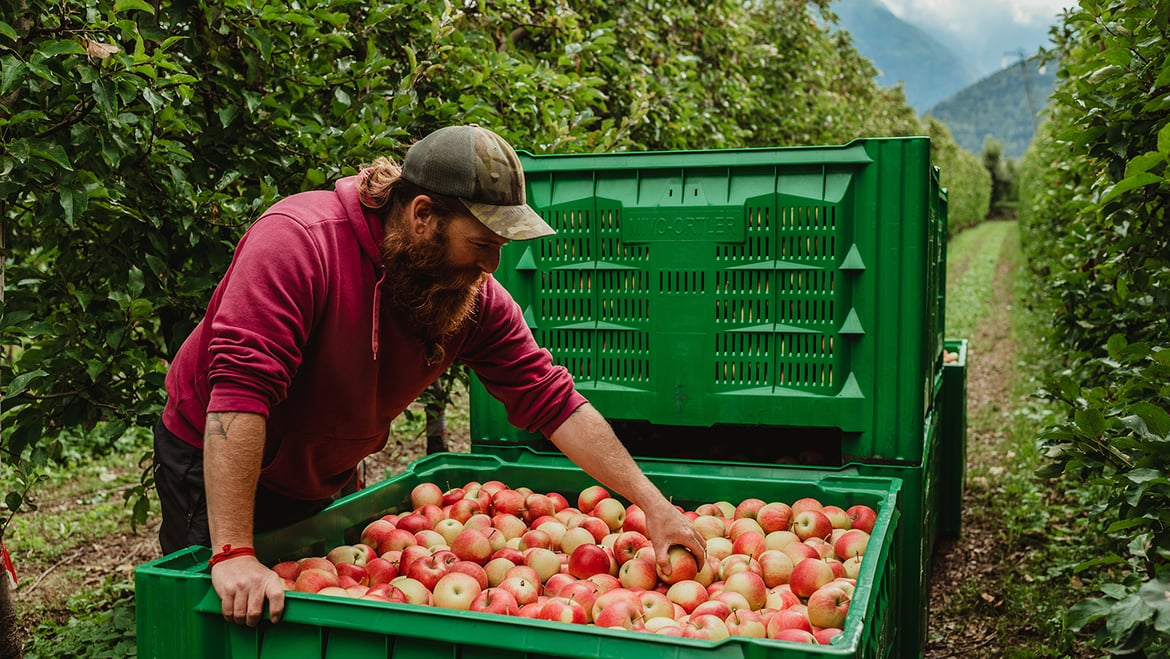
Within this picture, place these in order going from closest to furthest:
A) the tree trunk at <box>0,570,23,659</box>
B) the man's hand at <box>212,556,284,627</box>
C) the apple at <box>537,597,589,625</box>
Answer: the man's hand at <box>212,556,284,627</box>, the apple at <box>537,597,589,625</box>, the tree trunk at <box>0,570,23,659</box>

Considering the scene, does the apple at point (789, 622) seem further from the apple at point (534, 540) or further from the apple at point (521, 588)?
the apple at point (534, 540)

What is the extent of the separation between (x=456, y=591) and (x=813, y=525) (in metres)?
0.94

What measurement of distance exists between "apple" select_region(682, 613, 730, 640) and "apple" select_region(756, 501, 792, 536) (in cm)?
60

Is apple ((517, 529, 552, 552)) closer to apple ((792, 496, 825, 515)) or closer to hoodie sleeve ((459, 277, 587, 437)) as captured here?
hoodie sleeve ((459, 277, 587, 437))

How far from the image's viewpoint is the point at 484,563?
2.41m

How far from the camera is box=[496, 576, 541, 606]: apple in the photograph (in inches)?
81.9

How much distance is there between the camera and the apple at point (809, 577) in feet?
6.93

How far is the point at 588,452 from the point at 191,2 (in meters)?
1.96

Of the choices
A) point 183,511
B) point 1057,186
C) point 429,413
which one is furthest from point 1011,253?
point 183,511

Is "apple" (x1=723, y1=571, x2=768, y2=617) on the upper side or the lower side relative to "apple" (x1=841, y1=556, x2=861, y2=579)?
lower

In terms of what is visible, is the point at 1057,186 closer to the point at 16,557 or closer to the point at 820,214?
the point at 820,214

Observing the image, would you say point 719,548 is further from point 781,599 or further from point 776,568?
point 781,599

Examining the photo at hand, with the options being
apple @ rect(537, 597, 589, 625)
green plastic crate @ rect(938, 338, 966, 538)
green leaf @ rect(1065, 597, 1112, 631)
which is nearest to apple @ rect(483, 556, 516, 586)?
apple @ rect(537, 597, 589, 625)

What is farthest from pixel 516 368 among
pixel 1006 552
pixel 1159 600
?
pixel 1006 552
